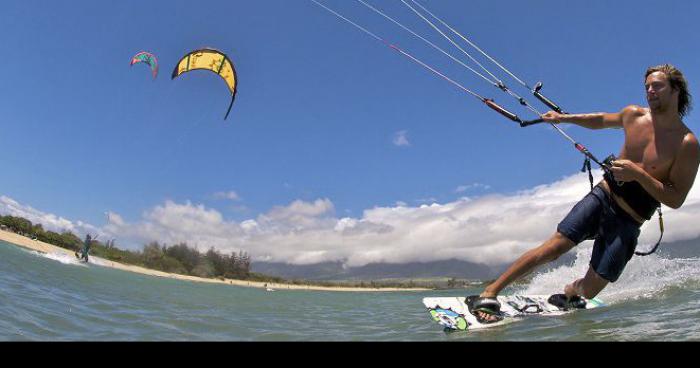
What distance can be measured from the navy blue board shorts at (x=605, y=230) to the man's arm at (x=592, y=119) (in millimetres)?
758

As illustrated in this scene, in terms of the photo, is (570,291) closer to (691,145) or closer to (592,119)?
(592,119)

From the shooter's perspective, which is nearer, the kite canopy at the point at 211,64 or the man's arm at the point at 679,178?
the man's arm at the point at 679,178

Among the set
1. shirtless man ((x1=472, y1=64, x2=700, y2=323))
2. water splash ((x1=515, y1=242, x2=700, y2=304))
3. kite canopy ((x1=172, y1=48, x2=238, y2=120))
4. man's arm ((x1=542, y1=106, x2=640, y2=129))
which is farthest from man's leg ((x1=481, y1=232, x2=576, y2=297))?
kite canopy ((x1=172, y1=48, x2=238, y2=120))

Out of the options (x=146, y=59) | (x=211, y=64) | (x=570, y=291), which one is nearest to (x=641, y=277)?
(x=570, y=291)

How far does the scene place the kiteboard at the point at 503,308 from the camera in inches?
189

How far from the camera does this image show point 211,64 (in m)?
15.3

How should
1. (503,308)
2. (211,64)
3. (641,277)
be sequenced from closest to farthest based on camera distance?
(503,308)
(641,277)
(211,64)

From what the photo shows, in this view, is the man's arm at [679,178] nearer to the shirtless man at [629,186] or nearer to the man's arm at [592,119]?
the shirtless man at [629,186]

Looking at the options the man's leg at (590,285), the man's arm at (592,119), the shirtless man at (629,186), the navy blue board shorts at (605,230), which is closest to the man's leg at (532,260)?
the shirtless man at (629,186)

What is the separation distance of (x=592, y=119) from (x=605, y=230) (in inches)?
49.7

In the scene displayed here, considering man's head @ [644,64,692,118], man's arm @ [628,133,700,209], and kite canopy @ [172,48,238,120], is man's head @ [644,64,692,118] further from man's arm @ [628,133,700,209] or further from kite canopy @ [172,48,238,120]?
kite canopy @ [172,48,238,120]

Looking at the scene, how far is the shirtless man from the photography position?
444 centimetres

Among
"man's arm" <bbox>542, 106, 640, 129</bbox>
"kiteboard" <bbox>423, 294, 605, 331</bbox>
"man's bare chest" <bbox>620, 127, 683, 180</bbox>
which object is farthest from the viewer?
"man's arm" <bbox>542, 106, 640, 129</bbox>
